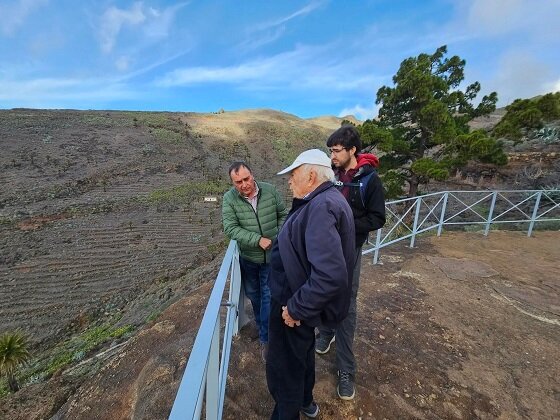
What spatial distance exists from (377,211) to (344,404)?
155 cm

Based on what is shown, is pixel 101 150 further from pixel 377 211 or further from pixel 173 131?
pixel 377 211

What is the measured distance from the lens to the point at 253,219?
2619mm

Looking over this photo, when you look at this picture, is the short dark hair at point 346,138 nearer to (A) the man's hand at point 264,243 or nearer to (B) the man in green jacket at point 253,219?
(B) the man in green jacket at point 253,219

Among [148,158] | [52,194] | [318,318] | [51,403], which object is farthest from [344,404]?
[148,158]

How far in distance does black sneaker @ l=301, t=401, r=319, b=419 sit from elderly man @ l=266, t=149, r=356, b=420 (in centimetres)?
34

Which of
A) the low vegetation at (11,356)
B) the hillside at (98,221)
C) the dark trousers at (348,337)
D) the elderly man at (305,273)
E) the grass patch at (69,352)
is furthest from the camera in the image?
the hillside at (98,221)

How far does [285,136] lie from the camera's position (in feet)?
97.5

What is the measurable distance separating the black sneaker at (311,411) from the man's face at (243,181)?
5.68ft

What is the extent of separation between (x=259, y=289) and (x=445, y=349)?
2.06 metres

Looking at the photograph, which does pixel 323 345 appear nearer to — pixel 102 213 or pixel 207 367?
pixel 207 367

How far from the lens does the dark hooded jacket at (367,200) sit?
7.04 ft

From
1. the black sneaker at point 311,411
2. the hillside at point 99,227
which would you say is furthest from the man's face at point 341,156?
the hillside at point 99,227

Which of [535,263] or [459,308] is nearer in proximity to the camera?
[459,308]

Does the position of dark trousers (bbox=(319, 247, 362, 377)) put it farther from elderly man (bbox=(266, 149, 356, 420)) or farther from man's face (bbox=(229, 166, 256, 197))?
man's face (bbox=(229, 166, 256, 197))
